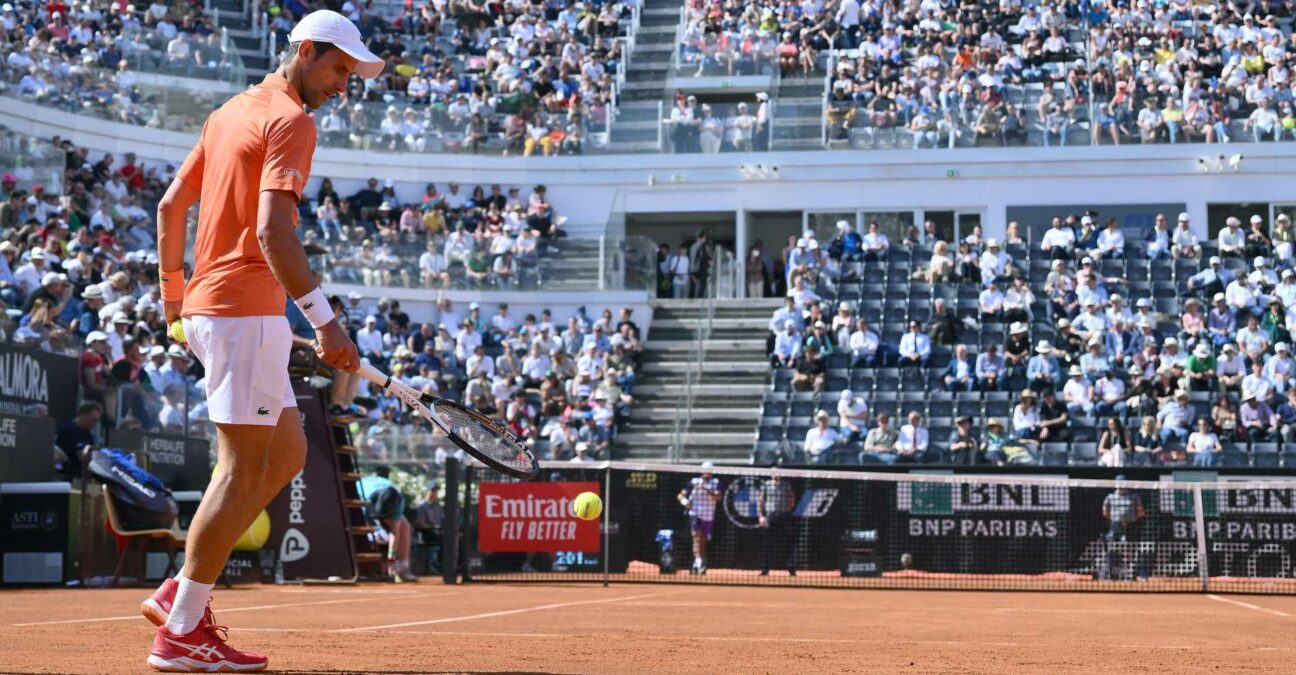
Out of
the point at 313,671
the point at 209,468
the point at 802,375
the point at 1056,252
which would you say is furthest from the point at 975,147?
the point at 313,671

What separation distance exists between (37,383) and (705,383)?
16380 mm

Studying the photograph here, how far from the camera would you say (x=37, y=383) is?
56.2 ft

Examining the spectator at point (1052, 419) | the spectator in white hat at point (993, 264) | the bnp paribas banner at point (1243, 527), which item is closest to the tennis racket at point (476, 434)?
the bnp paribas banner at point (1243, 527)

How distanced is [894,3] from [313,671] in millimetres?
34656

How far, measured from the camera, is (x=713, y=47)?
3822cm

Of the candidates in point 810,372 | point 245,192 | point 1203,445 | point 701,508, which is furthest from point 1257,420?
point 245,192

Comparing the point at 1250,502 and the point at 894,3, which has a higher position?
the point at 894,3

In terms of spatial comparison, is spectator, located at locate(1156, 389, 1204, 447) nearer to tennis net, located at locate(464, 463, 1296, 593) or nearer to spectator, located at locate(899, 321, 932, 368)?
spectator, located at locate(899, 321, 932, 368)

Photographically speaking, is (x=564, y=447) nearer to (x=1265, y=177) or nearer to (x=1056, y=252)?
(x=1056, y=252)

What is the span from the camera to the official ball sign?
Answer: 2053 centimetres

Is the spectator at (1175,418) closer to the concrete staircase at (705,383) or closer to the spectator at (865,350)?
the spectator at (865,350)

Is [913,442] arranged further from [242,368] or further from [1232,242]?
[242,368]

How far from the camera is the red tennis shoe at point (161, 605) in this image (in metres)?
6.27

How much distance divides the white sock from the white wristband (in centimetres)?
101
